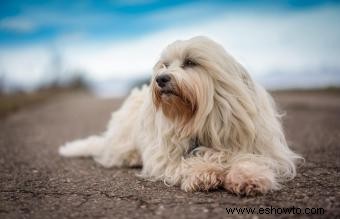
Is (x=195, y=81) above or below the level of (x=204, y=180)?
above

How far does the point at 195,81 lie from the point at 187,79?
0.10m

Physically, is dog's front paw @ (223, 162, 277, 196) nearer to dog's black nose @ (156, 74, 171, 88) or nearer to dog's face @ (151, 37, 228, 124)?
dog's face @ (151, 37, 228, 124)

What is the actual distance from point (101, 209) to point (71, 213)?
252 millimetres

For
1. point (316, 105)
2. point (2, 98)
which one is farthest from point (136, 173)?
point (2, 98)

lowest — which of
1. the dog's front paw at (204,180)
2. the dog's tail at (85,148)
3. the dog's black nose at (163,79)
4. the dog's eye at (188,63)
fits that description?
the dog's tail at (85,148)

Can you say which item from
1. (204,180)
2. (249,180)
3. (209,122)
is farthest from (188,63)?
(249,180)

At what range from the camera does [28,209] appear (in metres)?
4.43

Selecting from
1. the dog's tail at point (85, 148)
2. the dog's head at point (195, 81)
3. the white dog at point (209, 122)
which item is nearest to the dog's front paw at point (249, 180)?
the white dog at point (209, 122)

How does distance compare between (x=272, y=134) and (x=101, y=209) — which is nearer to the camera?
(x=101, y=209)

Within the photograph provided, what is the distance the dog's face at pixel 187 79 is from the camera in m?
5.06

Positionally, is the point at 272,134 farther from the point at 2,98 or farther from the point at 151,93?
the point at 2,98

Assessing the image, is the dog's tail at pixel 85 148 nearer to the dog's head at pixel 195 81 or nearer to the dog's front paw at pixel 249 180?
the dog's head at pixel 195 81

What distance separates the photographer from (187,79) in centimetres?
508

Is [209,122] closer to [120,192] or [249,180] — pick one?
[249,180]
